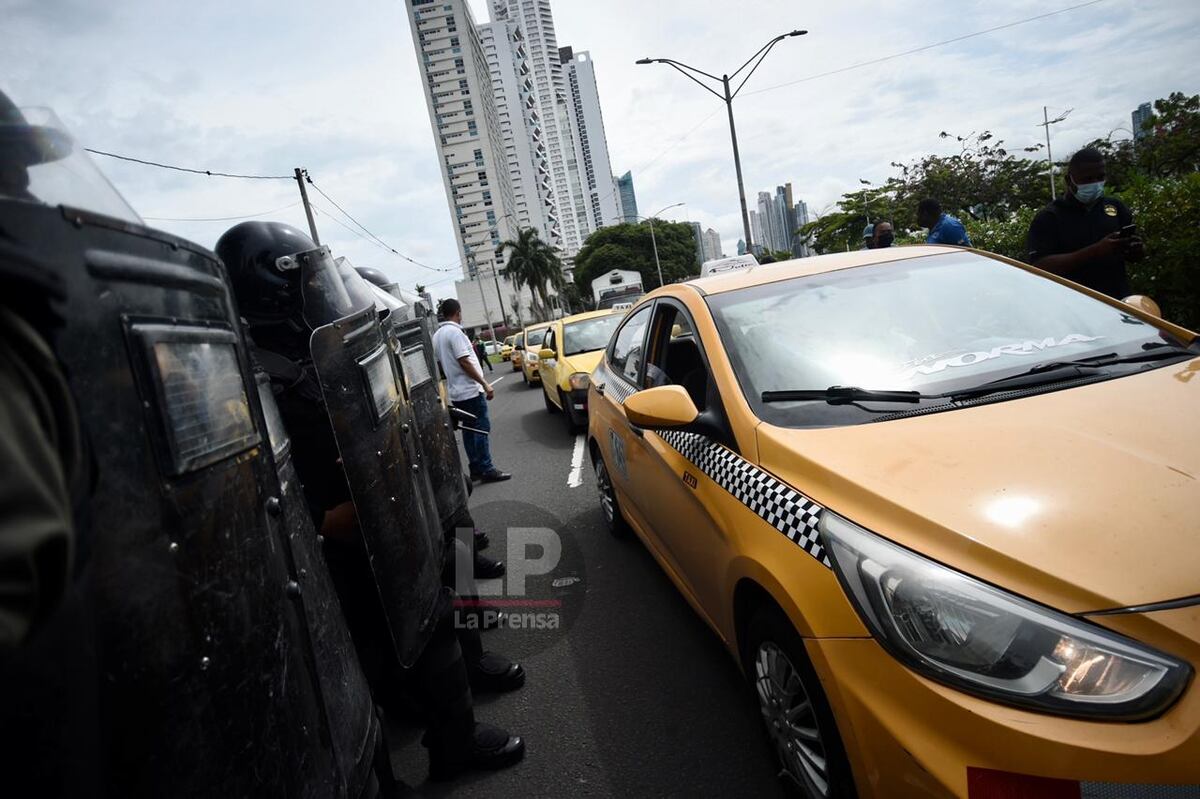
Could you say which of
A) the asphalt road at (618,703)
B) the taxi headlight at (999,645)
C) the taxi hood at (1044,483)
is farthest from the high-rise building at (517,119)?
the taxi headlight at (999,645)

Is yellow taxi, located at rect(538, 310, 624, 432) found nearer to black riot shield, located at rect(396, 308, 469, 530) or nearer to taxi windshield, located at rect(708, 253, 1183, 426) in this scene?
black riot shield, located at rect(396, 308, 469, 530)

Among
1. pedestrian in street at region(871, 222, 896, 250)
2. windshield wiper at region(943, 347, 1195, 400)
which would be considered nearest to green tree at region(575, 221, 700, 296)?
pedestrian in street at region(871, 222, 896, 250)

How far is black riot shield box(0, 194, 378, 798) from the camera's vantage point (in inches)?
32.7

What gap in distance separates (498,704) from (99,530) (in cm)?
239

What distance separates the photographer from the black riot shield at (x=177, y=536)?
0.83 m

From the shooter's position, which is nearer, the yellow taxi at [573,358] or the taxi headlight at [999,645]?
the taxi headlight at [999,645]

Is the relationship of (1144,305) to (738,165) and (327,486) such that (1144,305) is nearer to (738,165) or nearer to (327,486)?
(327,486)

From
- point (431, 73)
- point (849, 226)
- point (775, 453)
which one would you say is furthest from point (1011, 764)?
point (431, 73)

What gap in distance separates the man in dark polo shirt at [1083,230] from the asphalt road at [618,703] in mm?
3387

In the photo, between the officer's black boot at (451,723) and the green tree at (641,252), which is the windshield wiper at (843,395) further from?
the green tree at (641,252)

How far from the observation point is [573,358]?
9.20 metres

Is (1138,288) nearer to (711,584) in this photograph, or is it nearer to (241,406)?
(711,584)

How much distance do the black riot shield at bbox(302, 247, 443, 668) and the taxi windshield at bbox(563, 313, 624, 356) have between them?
7511 millimetres

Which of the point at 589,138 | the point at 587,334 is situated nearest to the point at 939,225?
the point at 587,334
